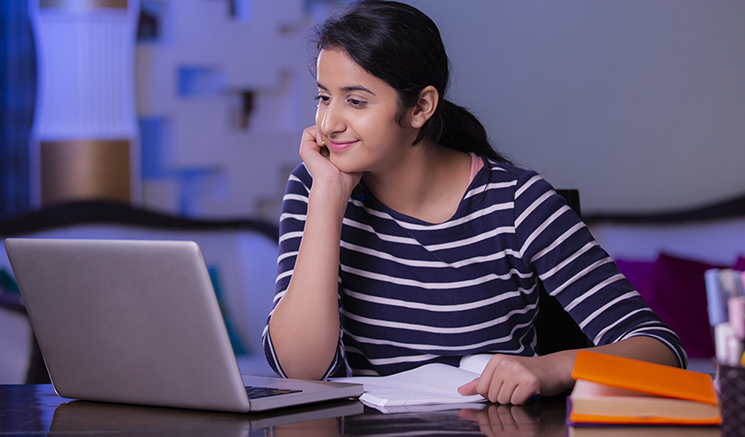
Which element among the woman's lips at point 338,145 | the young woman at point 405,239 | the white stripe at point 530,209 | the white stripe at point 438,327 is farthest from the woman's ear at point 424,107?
the white stripe at point 438,327

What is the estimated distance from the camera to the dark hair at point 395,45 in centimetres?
108

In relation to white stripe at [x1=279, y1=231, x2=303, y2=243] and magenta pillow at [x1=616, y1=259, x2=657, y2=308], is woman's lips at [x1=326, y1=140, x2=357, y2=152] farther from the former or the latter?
magenta pillow at [x1=616, y1=259, x2=657, y2=308]

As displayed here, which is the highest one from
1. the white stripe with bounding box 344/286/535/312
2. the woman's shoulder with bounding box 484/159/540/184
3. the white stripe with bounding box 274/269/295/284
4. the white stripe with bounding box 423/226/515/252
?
the woman's shoulder with bounding box 484/159/540/184

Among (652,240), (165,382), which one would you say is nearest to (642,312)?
(165,382)

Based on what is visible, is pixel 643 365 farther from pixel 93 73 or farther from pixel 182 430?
pixel 93 73

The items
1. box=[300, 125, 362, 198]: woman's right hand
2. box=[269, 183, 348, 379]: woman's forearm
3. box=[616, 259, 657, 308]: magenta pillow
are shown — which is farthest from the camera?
box=[616, 259, 657, 308]: magenta pillow

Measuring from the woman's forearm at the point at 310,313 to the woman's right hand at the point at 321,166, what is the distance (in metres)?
0.09

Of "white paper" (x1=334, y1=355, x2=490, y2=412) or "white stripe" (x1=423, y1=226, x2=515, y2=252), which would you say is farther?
"white stripe" (x1=423, y1=226, x2=515, y2=252)

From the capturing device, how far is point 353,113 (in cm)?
109

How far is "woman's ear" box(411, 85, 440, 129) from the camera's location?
46.1 inches

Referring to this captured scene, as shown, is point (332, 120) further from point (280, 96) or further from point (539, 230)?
point (280, 96)

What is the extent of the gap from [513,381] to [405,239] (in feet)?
1.41

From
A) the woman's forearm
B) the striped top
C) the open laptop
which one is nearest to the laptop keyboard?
the open laptop

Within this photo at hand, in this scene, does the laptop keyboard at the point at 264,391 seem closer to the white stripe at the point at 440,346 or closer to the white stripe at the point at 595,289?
the white stripe at the point at 440,346
